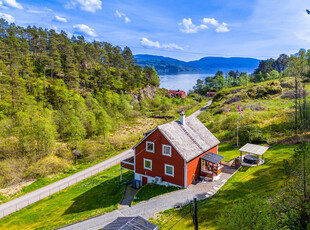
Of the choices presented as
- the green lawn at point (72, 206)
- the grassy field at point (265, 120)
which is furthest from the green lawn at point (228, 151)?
the green lawn at point (72, 206)

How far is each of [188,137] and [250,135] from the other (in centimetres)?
1645

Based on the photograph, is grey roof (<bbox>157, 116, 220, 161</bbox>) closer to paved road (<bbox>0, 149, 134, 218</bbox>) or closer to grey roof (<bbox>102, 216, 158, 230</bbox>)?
grey roof (<bbox>102, 216, 158, 230</bbox>)

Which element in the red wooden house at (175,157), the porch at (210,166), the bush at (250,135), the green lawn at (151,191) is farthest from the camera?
the bush at (250,135)

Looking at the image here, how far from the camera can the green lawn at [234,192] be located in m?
14.9

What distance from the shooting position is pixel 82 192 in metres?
27.0

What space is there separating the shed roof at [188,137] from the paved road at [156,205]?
11.4ft

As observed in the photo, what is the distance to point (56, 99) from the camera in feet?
204

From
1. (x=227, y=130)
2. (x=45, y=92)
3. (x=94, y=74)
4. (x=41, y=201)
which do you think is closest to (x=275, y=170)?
(x=227, y=130)

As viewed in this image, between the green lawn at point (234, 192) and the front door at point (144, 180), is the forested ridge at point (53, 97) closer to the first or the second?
the front door at point (144, 180)

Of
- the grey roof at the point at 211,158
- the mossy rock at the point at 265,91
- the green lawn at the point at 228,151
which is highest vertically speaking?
the mossy rock at the point at 265,91

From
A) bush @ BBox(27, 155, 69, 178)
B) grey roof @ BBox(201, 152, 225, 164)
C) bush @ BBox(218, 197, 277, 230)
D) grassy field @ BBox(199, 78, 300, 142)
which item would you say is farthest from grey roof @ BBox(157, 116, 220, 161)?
bush @ BBox(27, 155, 69, 178)

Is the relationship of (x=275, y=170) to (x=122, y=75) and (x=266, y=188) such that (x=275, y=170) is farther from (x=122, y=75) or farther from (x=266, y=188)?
(x=122, y=75)

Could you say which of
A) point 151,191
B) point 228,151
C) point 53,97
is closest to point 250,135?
point 228,151

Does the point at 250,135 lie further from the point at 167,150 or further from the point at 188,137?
the point at 167,150
